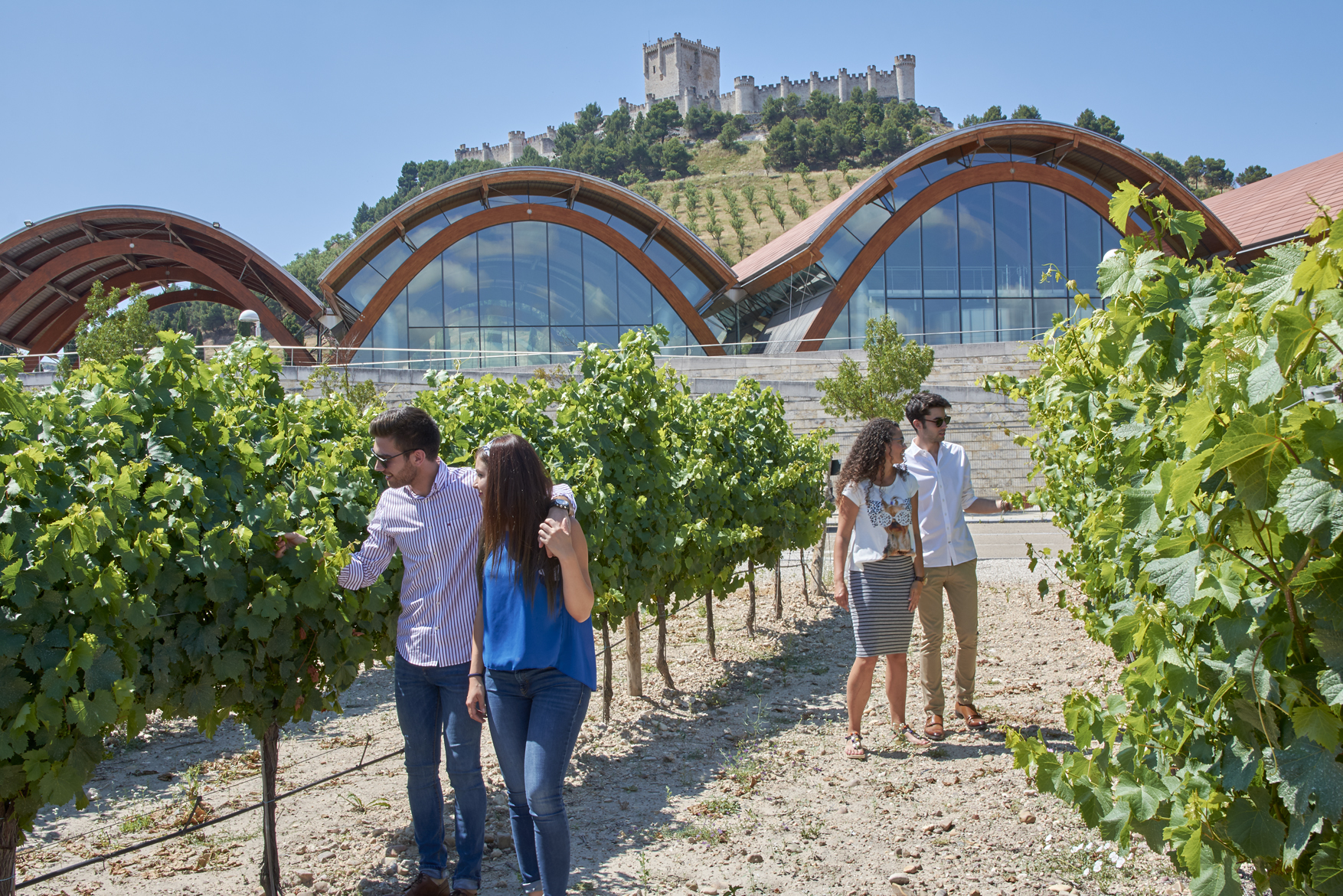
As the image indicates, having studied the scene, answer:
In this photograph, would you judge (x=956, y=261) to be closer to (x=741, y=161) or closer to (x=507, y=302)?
(x=507, y=302)

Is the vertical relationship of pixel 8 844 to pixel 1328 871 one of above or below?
below

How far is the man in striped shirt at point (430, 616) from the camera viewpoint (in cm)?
334

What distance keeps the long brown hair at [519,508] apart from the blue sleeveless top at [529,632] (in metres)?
0.03

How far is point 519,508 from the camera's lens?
3049 millimetres

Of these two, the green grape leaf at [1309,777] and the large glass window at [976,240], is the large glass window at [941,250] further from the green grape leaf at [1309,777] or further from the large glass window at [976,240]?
the green grape leaf at [1309,777]

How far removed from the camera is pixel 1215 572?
1.67m

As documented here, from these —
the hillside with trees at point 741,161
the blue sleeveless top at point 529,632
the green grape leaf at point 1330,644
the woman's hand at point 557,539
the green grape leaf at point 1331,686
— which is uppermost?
the hillside with trees at point 741,161

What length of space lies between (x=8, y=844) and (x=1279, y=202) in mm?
39006

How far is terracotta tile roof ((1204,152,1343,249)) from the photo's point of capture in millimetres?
29656

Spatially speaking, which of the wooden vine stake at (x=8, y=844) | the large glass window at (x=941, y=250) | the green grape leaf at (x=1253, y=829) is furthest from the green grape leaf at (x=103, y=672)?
the large glass window at (x=941, y=250)

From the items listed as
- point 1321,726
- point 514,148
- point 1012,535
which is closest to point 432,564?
point 1321,726

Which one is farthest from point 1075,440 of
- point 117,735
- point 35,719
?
point 117,735

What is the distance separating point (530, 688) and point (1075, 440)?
12.1 ft

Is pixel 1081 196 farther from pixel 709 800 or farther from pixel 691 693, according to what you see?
pixel 709 800
